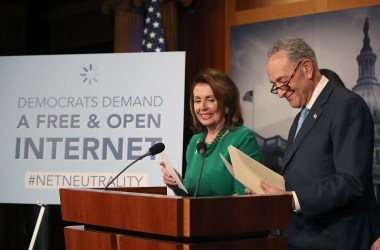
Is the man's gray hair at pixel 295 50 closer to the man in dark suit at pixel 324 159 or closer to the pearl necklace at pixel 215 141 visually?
the man in dark suit at pixel 324 159

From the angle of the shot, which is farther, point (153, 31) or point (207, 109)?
point (153, 31)

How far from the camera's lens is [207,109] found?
3.09 m

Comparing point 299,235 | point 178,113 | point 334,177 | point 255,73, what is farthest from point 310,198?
point 255,73

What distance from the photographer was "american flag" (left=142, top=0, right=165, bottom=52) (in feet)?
17.7

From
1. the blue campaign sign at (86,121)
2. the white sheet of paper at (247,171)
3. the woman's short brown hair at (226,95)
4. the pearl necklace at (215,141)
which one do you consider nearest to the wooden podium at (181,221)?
the white sheet of paper at (247,171)

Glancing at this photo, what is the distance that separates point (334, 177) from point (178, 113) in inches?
79.1

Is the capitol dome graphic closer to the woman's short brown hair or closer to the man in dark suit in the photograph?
the woman's short brown hair

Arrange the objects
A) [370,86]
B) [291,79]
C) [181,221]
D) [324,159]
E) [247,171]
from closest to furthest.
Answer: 1. [181,221]
2. [247,171]
3. [324,159]
4. [291,79]
5. [370,86]

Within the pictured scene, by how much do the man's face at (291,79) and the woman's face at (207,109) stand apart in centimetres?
64

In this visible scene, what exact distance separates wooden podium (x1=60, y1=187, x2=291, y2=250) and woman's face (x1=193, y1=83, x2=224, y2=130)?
107cm

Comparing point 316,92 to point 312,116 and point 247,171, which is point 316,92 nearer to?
point 312,116

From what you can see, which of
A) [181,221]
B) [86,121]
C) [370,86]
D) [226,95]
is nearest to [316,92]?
[226,95]

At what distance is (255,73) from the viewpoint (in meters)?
Result: 5.35

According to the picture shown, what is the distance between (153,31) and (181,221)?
388cm
